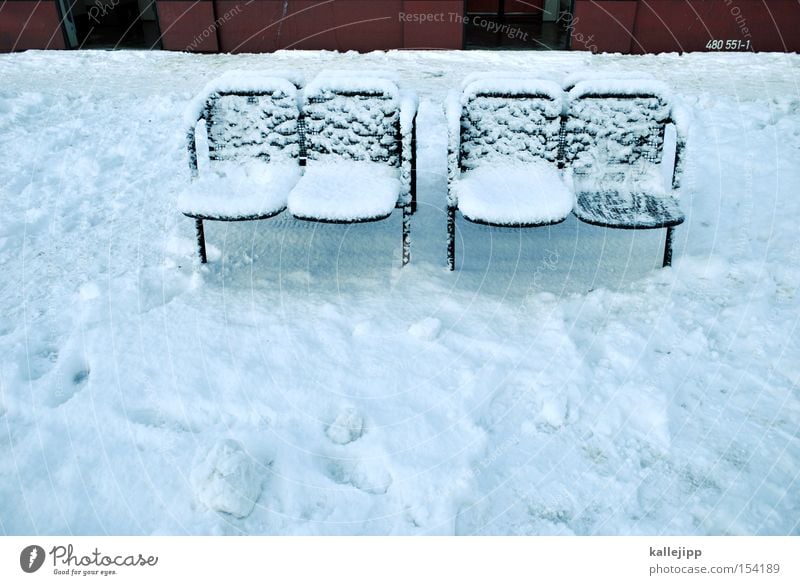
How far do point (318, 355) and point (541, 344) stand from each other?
124 cm

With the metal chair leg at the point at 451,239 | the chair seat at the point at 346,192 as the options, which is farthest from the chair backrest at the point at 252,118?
the metal chair leg at the point at 451,239

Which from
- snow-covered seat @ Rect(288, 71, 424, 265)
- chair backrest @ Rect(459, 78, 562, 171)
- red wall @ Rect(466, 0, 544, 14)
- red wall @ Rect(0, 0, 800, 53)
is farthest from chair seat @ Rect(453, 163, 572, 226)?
red wall @ Rect(466, 0, 544, 14)

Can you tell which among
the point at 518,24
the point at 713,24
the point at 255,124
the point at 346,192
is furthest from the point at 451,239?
the point at 518,24

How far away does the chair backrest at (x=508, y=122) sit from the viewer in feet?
14.9

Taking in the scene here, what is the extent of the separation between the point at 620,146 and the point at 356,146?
1817 mm

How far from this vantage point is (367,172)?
4.64 metres

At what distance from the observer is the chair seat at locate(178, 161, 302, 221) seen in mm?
4223

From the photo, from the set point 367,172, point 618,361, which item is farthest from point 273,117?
point 618,361

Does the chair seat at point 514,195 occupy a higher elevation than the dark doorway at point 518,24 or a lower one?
higher

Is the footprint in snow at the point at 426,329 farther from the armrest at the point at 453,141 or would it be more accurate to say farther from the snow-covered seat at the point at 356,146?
the armrest at the point at 453,141

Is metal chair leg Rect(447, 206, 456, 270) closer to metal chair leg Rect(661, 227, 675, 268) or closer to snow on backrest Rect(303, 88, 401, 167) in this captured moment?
snow on backrest Rect(303, 88, 401, 167)

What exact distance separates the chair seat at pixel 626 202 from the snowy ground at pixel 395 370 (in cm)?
42

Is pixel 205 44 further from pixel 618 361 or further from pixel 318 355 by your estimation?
pixel 618 361

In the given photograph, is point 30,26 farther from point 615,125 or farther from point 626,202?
point 626,202
